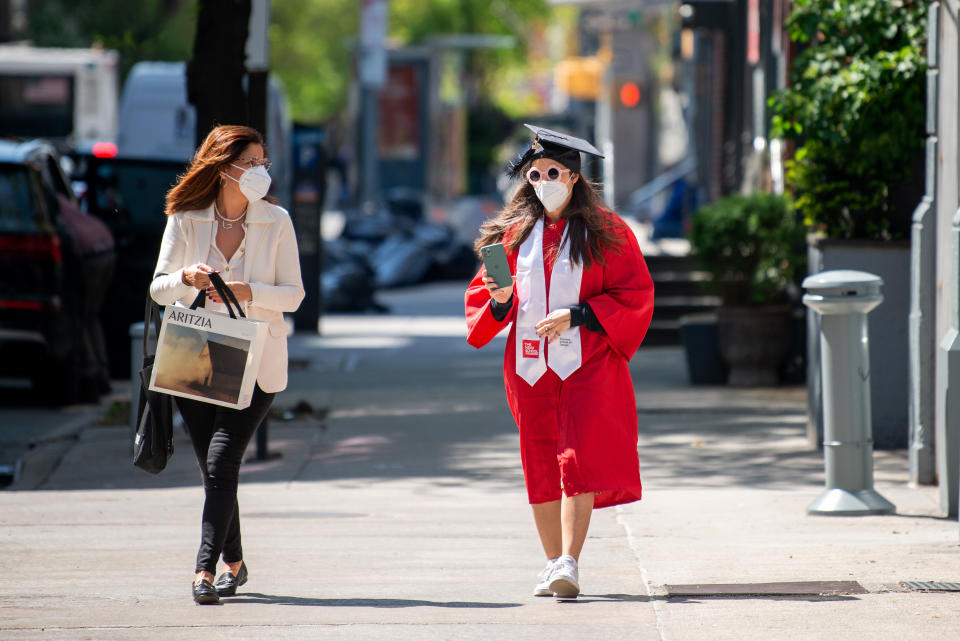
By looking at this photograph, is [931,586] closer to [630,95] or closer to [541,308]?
[541,308]

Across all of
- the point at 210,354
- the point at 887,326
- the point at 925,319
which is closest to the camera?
the point at 210,354

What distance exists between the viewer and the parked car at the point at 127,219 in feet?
42.3

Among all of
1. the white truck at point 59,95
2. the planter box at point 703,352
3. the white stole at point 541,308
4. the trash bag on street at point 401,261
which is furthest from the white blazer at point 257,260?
the white truck at point 59,95

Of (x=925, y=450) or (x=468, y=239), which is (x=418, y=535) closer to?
(x=925, y=450)

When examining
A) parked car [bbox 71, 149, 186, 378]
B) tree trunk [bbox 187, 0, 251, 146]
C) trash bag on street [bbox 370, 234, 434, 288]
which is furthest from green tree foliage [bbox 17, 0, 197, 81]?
tree trunk [bbox 187, 0, 251, 146]

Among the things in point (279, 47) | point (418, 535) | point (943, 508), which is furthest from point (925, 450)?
point (279, 47)

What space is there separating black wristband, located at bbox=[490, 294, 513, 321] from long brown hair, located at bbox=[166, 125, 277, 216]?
1.06m

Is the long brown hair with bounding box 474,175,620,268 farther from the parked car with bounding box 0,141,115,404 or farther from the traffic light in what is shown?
the traffic light

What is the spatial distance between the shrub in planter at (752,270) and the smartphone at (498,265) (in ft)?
20.8

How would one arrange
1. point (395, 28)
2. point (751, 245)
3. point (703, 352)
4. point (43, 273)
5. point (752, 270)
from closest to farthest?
point (43, 273) → point (751, 245) → point (752, 270) → point (703, 352) → point (395, 28)

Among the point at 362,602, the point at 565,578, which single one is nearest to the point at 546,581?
the point at 565,578

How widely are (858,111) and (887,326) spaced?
1.28 meters

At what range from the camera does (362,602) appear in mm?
5602

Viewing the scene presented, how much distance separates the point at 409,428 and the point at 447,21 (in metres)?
46.0
